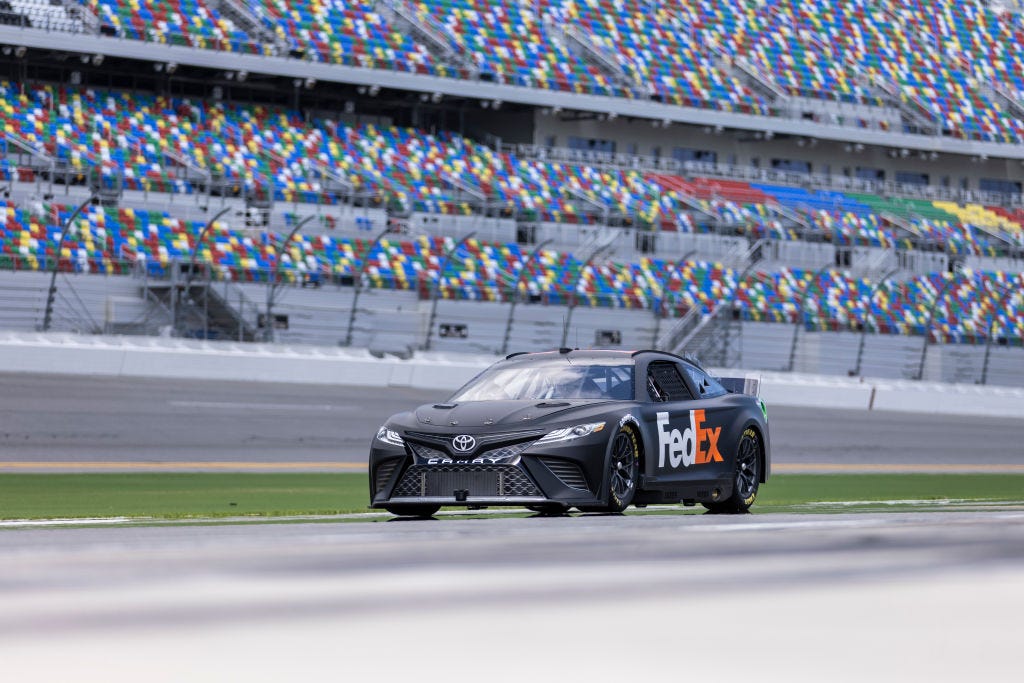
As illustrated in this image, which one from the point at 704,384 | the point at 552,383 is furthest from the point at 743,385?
the point at 552,383

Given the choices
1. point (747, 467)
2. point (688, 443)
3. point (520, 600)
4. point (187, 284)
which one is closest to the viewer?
point (520, 600)

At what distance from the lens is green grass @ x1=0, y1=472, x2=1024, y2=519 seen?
12680mm

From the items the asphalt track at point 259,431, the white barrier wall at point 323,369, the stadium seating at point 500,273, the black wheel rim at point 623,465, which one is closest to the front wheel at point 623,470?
the black wheel rim at point 623,465

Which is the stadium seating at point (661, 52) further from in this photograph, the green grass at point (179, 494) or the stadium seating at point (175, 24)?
the green grass at point (179, 494)

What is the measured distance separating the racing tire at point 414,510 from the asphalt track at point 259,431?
7029 mm

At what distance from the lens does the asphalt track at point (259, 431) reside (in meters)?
19.4

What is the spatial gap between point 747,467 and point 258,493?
191 inches

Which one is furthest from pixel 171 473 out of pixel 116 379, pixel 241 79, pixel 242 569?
pixel 241 79

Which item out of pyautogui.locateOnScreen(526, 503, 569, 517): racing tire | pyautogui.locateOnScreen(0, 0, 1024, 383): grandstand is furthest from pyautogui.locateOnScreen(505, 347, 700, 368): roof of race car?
pyautogui.locateOnScreen(0, 0, 1024, 383): grandstand

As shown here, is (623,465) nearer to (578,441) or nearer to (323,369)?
(578,441)

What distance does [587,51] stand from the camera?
5272 centimetres

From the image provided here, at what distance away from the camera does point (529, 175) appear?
47.6 meters

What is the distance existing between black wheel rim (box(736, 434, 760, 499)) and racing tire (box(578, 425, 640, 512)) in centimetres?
121

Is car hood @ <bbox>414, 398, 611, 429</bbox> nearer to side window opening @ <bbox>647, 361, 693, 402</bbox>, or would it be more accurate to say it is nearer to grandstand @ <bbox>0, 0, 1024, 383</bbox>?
side window opening @ <bbox>647, 361, 693, 402</bbox>
